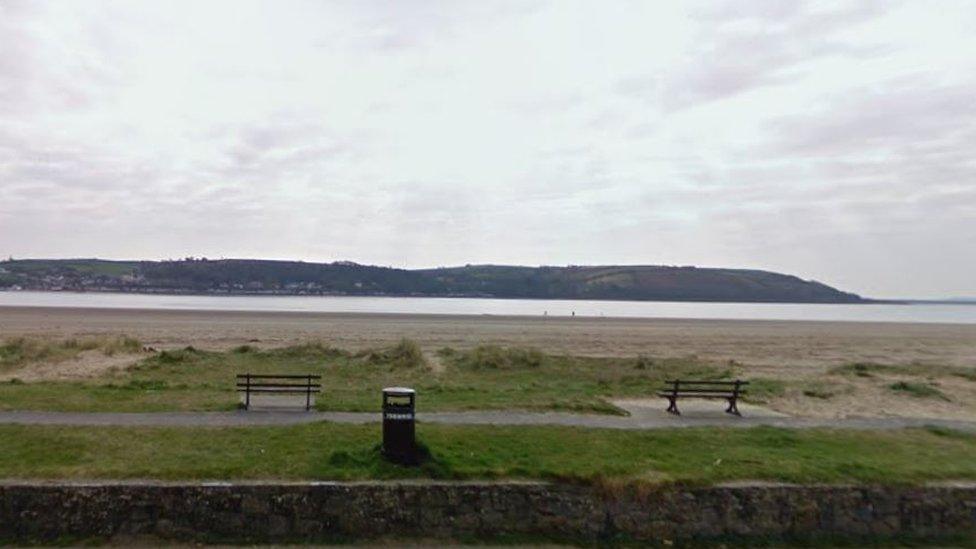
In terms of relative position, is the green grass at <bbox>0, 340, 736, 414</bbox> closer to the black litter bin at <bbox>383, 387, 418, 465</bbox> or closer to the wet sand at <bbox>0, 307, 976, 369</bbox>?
the black litter bin at <bbox>383, 387, 418, 465</bbox>

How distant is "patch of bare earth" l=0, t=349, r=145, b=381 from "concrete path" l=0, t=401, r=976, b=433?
700cm

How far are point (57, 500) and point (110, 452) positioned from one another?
1256 millimetres

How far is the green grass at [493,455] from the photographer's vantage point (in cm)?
682

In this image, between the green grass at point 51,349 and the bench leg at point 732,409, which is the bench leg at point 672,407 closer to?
the bench leg at point 732,409

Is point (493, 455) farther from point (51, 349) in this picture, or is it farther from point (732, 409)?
point (51, 349)

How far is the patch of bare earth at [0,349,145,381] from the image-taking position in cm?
1542

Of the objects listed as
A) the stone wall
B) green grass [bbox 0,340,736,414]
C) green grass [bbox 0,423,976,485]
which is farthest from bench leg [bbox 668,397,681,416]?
the stone wall

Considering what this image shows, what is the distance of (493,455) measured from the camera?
7527mm

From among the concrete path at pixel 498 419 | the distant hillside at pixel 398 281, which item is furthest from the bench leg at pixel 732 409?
the distant hillside at pixel 398 281

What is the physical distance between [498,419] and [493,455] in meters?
2.40

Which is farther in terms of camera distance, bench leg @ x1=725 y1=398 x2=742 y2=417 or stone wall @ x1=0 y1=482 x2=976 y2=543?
bench leg @ x1=725 y1=398 x2=742 y2=417

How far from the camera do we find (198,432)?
8484 millimetres

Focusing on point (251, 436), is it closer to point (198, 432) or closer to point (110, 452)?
point (198, 432)

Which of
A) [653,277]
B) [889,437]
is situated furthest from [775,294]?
[889,437]
